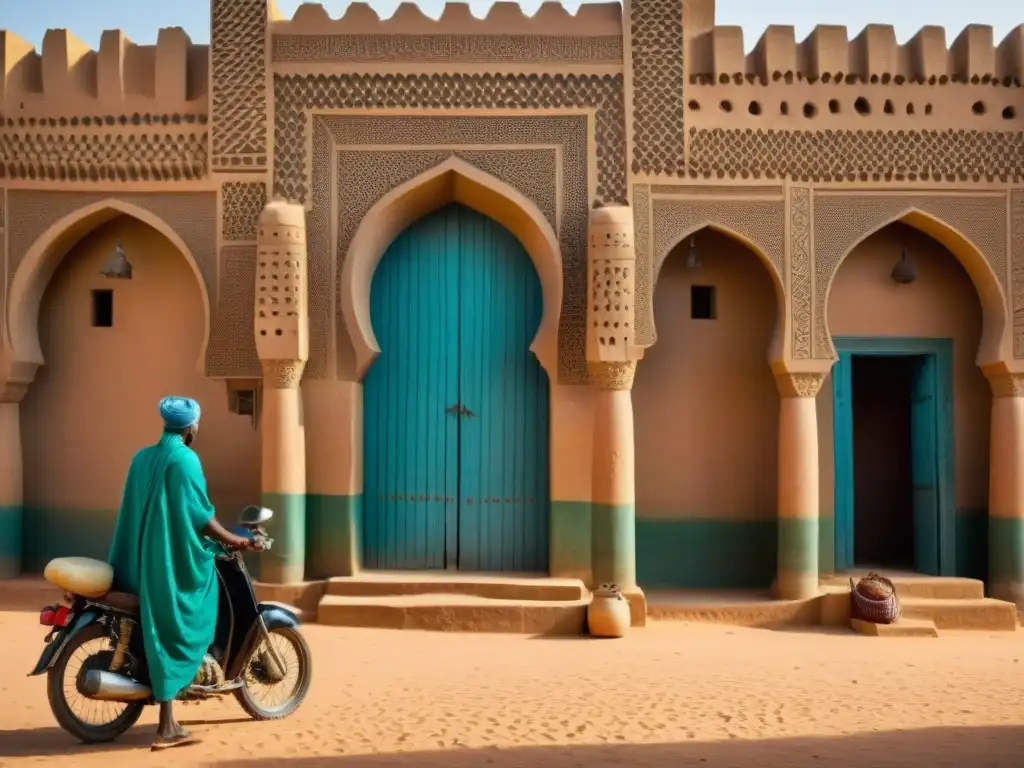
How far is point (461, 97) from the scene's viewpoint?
10.4m

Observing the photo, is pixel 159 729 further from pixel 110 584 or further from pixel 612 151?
pixel 612 151

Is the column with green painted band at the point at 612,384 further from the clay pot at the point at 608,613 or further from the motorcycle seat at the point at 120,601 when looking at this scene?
the motorcycle seat at the point at 120,601

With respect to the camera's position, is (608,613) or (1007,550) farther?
(1007,550)

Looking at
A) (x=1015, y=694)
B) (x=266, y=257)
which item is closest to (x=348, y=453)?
(x=266, y=257)

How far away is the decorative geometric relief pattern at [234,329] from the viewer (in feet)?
33.8

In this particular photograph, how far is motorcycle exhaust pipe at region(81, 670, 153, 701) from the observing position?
5.14m

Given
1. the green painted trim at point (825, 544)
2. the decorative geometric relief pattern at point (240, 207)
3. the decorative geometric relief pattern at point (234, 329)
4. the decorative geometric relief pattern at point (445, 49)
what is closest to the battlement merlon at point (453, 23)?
the decorative geometric relief pattern at point (445, 49)

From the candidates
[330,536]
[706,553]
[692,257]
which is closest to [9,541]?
[330,536]

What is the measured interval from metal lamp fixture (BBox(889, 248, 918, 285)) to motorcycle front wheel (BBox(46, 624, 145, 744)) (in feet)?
27.1

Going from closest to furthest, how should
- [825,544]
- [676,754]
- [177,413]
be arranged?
[676,754]
[177,413]
[825,544]

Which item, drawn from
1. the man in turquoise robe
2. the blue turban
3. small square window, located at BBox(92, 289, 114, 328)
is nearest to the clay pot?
the man in turquoise robe

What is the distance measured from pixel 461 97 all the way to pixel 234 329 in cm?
298

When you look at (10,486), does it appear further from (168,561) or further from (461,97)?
(168,561)

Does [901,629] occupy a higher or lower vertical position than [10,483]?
lower
